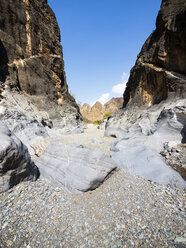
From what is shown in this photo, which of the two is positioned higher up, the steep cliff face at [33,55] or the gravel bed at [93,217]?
the steep cliff face at [33,55]

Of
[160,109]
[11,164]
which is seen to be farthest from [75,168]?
[160,109]

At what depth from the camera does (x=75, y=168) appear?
2.79m

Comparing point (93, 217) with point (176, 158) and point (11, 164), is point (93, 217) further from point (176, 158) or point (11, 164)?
point (176, 158)

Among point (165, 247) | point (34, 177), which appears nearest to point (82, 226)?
point (165, 247)

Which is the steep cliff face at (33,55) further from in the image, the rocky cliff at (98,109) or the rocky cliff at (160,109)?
the rocky cliff at (98,109)

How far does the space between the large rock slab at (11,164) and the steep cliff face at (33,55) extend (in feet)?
28.6

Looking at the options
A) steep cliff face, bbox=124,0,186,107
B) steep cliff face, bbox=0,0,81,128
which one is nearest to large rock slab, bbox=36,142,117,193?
steep cliff face, bbox=0,0,81,128

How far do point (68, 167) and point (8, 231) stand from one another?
59.4 inches

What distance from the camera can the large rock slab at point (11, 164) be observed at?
76.9 inches

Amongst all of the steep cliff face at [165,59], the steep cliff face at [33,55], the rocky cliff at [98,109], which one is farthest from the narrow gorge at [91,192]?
the rocky cliff at [98,109]

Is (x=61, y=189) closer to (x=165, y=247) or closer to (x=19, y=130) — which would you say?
(x=165, y=247)

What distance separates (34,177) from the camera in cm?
257

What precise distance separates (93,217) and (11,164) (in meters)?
1.89

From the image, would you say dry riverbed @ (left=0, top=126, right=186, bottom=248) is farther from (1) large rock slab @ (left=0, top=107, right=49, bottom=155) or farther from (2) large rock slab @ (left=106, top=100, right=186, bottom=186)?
(1) large rock slab @ (left=0, top=107, right=49, bottom=155)
